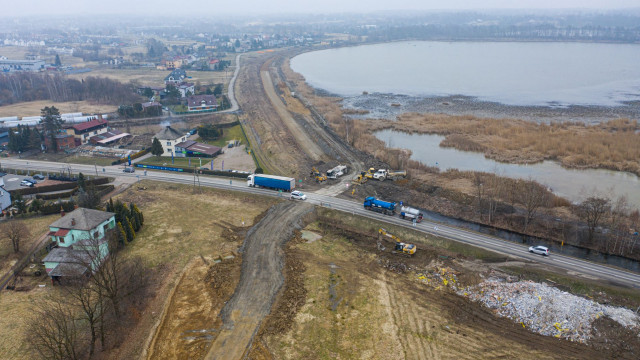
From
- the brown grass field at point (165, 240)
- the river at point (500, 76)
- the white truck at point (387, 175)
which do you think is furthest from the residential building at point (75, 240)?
the river at point (500, 76)

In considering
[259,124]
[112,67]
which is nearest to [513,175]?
[259,124]

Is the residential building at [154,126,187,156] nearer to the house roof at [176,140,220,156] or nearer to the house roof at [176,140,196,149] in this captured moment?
the house roof at [176,140,196,149]

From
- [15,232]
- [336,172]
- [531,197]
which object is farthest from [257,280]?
[531,197]

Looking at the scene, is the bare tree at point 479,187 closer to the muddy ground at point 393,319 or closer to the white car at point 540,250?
the white car at point 540,250

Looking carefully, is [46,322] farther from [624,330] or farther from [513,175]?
[513,175]

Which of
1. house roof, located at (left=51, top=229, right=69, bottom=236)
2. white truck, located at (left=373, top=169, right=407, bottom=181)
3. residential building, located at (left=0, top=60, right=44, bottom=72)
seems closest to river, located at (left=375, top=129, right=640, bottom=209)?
white truck, located at (left=373, top=169, right=407, bottom=181)

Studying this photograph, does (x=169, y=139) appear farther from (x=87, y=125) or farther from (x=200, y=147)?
(x=87, y=125)
